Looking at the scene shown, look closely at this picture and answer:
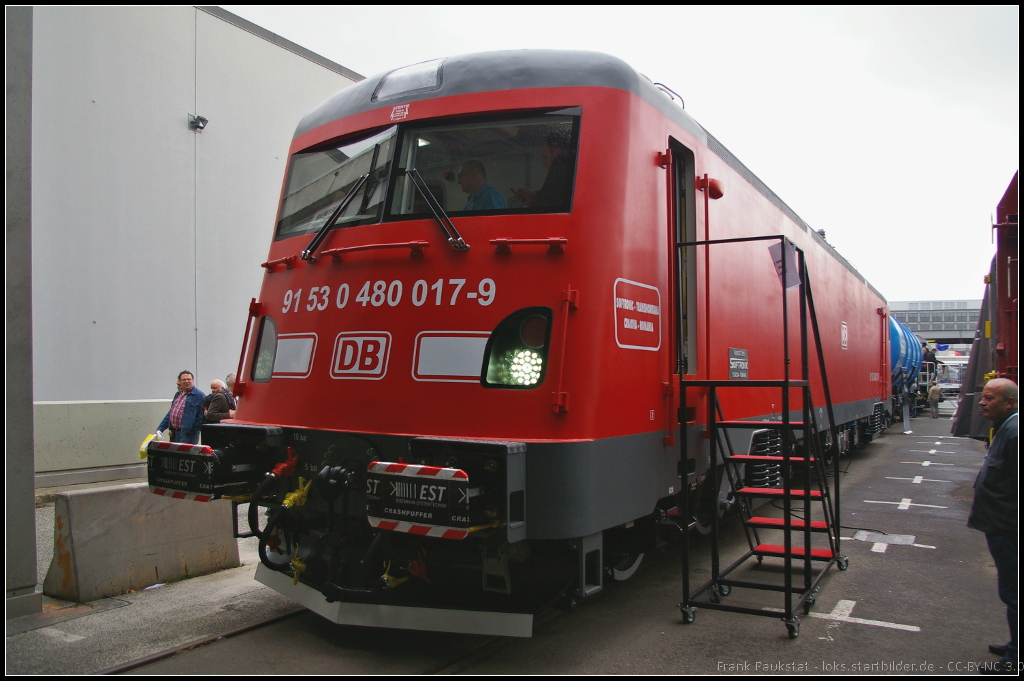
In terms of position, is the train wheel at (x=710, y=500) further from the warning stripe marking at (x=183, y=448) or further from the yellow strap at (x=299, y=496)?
the warning stripe marking at (x=183, y=448)

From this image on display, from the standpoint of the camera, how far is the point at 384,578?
4066mm

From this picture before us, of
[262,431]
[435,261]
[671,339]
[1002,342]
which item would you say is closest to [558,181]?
[435,261]

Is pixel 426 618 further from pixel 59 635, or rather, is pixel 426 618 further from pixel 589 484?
pixel 59 635

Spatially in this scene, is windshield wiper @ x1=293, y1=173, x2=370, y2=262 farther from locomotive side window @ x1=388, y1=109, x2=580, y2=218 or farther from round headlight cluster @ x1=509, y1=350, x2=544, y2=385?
round headlight cluster @ x1=509, y1=350, x2=544, y2=385

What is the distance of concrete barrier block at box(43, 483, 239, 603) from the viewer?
5383 mm

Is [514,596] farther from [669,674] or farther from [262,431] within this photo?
[262,431]

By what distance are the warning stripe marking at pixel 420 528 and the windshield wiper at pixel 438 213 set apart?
1498mm

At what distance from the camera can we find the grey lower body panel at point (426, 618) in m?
3.94

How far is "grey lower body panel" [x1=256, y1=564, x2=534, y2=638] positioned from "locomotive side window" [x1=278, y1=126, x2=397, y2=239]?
2234 millimetres

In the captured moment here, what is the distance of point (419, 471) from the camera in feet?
11.9

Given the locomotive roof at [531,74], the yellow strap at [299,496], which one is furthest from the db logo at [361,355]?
the locomotive roof at [531,74]

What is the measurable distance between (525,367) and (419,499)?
34.7 inches

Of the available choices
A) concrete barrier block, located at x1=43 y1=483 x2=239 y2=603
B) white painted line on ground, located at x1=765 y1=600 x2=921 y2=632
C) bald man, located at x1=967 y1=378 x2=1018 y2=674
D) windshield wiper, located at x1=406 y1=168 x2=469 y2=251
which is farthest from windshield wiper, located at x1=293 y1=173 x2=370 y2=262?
bald man, located at x1=967 y1=378 x2=1018 y2=674

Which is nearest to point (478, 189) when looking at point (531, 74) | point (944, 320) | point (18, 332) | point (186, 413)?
point (531, 74)
